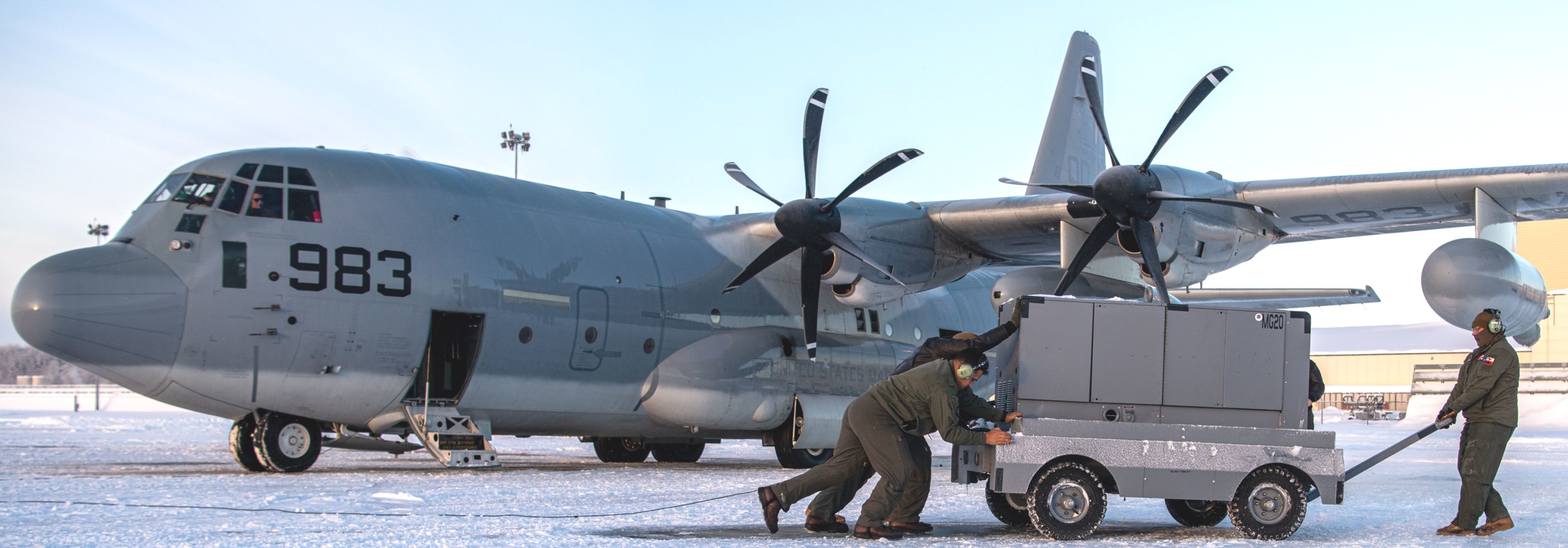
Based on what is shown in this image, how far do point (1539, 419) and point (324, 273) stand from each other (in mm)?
47262

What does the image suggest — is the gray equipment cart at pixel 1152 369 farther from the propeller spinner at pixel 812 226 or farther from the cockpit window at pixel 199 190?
the cockpit window at pixel 199 190

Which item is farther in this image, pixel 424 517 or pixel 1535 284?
pixel 1535 284

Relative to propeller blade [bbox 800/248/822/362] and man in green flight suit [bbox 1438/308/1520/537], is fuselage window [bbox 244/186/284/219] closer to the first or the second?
propeller blade [bbox 800/248/822/362]

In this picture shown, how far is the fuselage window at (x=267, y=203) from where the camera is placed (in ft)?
37.2

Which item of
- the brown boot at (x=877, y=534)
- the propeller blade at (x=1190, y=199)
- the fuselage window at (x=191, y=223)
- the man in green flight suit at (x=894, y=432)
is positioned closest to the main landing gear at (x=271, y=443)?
the fuselage window at (x=191, y=223)

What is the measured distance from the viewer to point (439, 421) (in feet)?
40.2

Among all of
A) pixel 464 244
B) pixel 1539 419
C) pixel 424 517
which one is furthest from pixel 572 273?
pixel 1539 419

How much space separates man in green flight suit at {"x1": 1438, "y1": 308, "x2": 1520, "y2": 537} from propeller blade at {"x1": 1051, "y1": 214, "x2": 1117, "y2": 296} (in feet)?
18.1

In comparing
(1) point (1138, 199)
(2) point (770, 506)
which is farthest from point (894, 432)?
(1) point (1138, 199)

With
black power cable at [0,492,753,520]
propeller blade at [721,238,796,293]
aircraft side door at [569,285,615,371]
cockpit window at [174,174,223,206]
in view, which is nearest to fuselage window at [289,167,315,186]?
cockpit window at [174,174,223,206]

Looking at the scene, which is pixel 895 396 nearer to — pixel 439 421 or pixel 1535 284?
pixel 439 421

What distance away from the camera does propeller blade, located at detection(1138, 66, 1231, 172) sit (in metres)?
13.4

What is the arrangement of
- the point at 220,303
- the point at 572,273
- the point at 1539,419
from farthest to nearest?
the point at 1539,419, the point at 572,273, the point at 220,303

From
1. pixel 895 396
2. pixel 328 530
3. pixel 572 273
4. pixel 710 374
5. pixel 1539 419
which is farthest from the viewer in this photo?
pixel 1539 419
